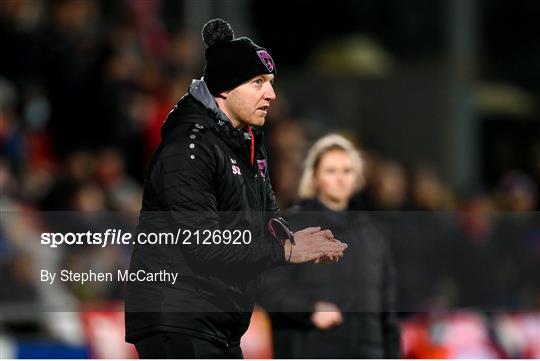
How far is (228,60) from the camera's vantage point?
483 centimetres

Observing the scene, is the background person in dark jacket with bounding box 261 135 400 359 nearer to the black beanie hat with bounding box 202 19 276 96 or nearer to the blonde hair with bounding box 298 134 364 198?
the blonde hair with bounding box 298 134 364 198

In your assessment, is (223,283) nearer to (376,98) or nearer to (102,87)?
(102,87)

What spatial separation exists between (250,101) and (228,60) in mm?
150

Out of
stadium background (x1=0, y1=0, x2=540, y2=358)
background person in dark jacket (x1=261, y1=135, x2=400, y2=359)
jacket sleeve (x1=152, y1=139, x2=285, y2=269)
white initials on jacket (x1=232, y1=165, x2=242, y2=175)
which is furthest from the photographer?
stadium background (x1=0, y1=0, x2=540, y2=358)

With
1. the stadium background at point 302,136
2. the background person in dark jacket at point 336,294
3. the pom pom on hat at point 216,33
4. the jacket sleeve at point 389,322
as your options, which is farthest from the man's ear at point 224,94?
the jacket sleeve at point 389,322

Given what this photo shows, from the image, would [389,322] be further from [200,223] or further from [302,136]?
[302,136]

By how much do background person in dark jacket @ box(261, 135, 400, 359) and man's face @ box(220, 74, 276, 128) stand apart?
1.82 meters

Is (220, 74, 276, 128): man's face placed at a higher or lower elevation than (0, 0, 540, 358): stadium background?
lower

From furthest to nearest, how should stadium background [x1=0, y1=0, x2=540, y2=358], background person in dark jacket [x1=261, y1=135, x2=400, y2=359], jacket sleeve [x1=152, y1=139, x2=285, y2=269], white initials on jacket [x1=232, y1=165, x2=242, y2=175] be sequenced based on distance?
1. stadium background [x1=0, y1=0, x2=540, y2=358]
2. background person in dark jacket [x1=261, y1=135, x2=400, y2=359]
3. white initials on jacket [x1=232, y1=165, x2=242, y2=175]
4. jacket sleeve [x1=152, y1=139, x2=285, y2=269]

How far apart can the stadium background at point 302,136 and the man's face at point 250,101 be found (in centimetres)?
96

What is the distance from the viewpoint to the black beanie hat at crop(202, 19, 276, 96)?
4.82 m

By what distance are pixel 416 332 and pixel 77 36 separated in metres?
3.64

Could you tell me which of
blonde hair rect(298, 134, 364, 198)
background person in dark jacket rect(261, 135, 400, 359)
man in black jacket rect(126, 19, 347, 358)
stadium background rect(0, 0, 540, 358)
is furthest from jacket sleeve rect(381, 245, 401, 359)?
man in black jacket rect(126, 19, 347, 358)

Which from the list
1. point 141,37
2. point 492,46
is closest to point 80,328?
point 141,37
